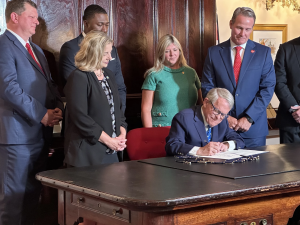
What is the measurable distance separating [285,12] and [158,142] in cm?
413

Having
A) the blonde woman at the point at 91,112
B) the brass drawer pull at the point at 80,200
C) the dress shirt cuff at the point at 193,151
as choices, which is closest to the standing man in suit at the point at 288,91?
the dress shirt cuff at the point at 193,151

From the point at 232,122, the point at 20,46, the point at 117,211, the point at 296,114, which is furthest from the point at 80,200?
the point at 296,114

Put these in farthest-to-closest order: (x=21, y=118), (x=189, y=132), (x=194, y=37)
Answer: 1. (x=194, y=37)
2. (x=21, y=118)
3. (x=189, y=132)

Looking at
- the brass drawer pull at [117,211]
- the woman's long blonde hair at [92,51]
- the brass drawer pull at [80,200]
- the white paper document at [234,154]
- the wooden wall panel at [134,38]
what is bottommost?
the brass drawer pull at [117,211]

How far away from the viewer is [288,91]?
400cm

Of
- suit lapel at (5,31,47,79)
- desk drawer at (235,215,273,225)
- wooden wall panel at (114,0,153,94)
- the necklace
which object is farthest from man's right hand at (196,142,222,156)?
wooden wall panel at (114,0,153,94)

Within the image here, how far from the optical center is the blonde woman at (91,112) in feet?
9.80

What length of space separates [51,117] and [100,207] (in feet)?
4.66

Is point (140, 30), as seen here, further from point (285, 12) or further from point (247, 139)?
point (285, 12)

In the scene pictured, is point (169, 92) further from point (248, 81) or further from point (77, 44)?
point (77, 44)

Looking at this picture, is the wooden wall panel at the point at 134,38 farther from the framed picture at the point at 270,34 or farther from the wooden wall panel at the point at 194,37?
the framed picture at the point at 270,34

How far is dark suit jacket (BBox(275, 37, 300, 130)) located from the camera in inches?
156

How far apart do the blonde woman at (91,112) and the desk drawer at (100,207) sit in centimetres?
83

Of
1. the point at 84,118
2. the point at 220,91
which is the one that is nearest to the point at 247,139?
the point at 220,91
